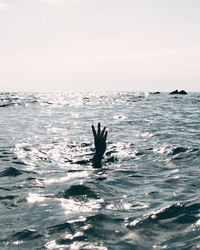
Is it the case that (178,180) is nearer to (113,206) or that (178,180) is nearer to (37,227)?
(113,206)

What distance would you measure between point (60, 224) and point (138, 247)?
64.7 inches

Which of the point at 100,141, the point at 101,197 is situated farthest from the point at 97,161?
the point at 101,197

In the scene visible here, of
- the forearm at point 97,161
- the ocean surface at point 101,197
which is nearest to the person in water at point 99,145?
the forearm at point 97,161

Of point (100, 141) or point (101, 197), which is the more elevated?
point (100, 141)

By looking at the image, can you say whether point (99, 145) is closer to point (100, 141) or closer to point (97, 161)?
point (100, 141)

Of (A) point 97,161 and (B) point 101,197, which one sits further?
(A) point 97,161

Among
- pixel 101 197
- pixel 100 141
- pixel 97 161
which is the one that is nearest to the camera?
pixel 101 197

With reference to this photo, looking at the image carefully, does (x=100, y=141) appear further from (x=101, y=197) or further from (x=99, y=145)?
(x=101, y=197)

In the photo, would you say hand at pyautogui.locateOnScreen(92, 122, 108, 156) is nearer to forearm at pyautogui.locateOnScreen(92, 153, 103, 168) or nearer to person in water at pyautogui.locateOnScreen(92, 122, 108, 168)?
person in water at pyautogui.locateOnScreen(92, 122, 108, 168)

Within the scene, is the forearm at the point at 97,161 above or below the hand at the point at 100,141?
below

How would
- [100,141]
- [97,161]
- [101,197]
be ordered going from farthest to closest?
[97,161] < [100,141] < [101,197]

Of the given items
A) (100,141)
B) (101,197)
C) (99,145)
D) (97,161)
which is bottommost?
(101,197)

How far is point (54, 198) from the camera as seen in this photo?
23.8 ft

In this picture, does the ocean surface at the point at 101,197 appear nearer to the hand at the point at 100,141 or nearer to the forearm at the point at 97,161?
the forearm at the point at 97,161
